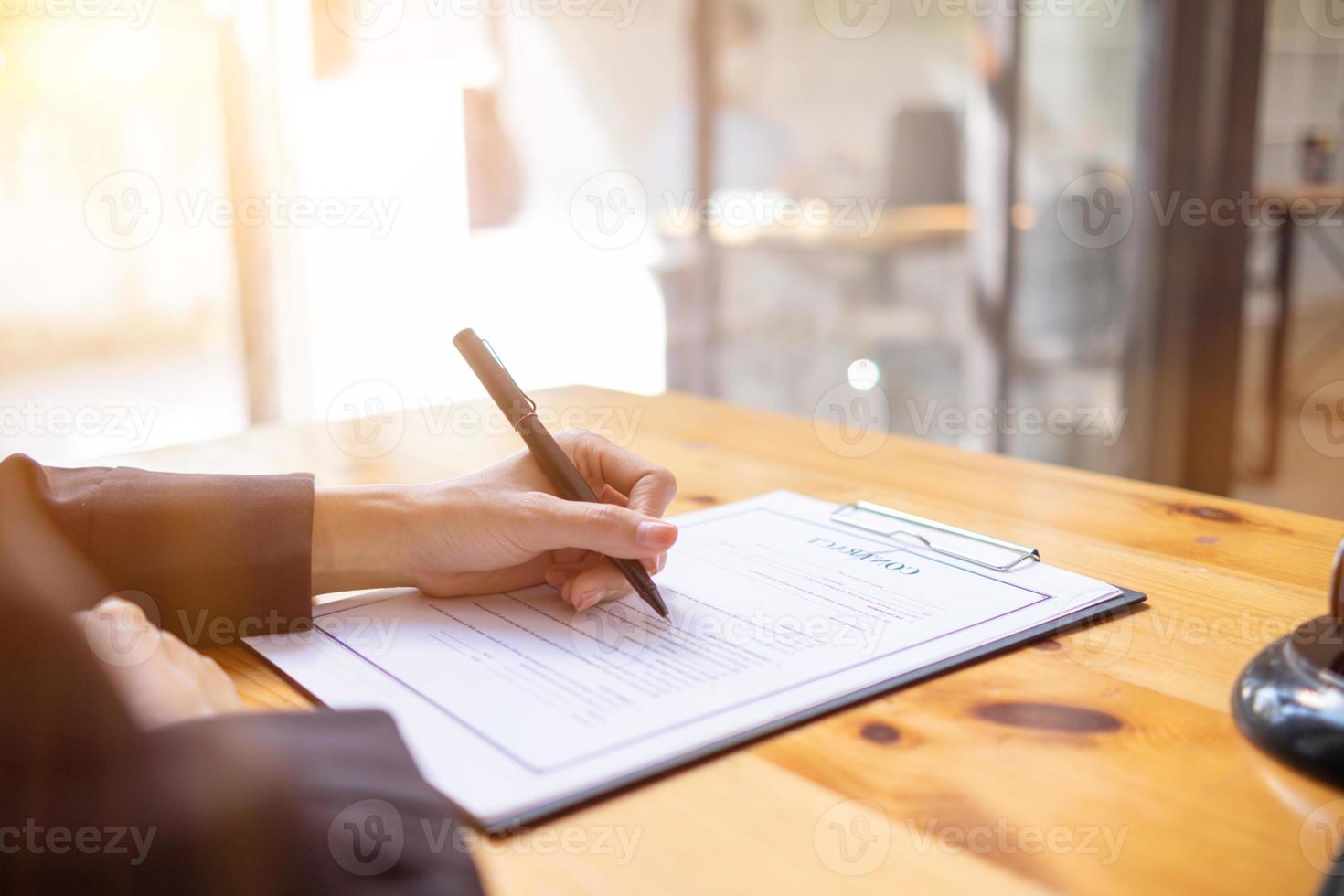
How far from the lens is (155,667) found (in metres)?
0.53

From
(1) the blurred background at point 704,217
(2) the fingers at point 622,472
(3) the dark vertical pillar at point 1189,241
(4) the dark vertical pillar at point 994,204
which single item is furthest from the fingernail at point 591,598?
(4) the dark vertical pillar at point 994,204

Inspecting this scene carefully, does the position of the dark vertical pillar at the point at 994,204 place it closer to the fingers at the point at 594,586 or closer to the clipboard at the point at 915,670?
the clipboard at the point at 915,670

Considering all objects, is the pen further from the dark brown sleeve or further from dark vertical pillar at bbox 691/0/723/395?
dark vertical pillar at bbox 691/0/723/395

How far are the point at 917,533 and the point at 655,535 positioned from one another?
24 cm

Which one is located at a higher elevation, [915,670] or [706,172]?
[706,172]

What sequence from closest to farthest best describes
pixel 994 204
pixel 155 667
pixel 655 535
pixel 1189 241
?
1. pixel 155 667
2. pixel 655 535
3. pixel 1189 241
4. pixel 994 204

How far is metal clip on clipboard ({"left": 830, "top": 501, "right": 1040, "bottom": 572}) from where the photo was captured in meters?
0.77

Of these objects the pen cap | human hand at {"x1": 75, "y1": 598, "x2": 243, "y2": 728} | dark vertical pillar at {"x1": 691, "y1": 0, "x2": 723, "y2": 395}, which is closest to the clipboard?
human hand at {"x1": 75, "y1": 598, "x2": 243, "y2": 728}

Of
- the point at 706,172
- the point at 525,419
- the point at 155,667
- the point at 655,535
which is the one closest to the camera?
the point at 155,667

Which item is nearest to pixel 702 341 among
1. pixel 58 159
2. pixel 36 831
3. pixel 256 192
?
pixel 256 192

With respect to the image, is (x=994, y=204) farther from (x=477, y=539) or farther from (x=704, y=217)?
(x=477, y=539)

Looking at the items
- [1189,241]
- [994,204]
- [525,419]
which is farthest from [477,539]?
[994,204]

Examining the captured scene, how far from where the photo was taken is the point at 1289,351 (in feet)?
7.62

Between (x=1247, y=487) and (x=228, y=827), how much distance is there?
250 cm
